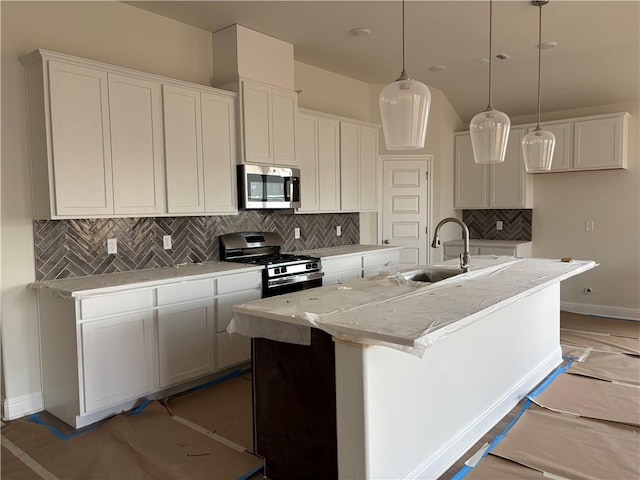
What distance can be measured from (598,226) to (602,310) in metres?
1.02

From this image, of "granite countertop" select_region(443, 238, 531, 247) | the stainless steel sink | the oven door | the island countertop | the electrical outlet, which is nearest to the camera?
the island countertop

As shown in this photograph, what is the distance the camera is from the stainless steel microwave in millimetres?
4223

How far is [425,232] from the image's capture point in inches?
245

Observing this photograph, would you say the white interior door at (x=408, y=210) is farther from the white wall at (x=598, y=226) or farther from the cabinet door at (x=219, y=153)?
the cabinet door at (x=219, y=153)

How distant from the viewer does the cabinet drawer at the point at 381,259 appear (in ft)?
17.1

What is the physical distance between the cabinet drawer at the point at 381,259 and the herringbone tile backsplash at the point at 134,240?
0.76 meters

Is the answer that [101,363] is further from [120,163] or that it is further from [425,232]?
[425,232]

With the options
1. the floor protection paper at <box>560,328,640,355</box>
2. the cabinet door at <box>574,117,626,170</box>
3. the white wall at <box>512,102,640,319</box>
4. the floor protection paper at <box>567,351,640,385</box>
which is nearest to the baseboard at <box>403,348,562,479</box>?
the floor protection paper at <box>567,351,640,385</box>

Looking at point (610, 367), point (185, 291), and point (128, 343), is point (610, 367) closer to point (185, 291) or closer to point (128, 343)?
point (185, 291)

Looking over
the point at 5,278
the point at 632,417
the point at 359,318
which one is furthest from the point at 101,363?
the point at 632,417

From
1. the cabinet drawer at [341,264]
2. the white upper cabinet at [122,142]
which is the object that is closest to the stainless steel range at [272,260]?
the cabinet drawer at [341,264]

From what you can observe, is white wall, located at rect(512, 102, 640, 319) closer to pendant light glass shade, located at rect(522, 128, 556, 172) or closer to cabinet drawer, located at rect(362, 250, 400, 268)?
cabinet drawer, located at rect(362, 250, 400, 268)

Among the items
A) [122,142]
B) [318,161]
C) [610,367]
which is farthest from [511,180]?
[122,142]

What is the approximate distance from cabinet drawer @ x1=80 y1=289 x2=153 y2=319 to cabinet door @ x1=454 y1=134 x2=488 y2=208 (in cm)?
470
